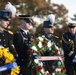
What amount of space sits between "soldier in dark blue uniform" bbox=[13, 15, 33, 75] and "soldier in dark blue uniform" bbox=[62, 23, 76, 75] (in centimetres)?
186

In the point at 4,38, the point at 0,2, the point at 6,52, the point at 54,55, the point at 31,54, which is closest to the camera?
the point at 6,52

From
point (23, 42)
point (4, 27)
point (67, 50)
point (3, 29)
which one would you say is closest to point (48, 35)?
point (67, 50)

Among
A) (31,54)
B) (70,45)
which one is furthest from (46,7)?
(31,54)

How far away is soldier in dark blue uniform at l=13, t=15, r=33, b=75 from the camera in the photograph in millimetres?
8320

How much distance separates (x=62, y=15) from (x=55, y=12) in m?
0.66

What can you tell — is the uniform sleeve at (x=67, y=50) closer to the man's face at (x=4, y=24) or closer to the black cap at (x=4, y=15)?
the black cap at (x=4, y=15)

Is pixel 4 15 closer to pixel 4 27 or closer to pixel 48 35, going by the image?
pixel 4 27

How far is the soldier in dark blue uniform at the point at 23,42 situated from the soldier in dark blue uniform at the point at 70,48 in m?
1.86

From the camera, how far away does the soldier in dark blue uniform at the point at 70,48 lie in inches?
398

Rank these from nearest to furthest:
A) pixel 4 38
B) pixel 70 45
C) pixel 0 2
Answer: pixel 4 38 < pixel 70 45 < pixel 0 2

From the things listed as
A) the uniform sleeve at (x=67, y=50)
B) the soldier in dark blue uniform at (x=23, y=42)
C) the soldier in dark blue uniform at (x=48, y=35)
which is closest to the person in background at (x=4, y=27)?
the soldier in dark blue uniform at (x=23, y=42)

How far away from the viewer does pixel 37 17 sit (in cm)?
2705

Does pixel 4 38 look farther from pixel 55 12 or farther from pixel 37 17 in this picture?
pixel 55 12

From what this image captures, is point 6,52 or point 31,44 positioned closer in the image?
point 6,52
